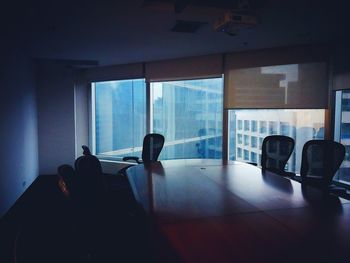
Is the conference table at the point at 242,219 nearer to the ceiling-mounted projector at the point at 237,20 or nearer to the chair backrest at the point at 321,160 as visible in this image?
the chair backrest at the point at 321,160

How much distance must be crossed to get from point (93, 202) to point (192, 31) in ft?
8.78

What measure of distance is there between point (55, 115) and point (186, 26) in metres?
4.48

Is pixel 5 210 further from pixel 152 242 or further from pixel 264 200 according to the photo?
pixel 264 200

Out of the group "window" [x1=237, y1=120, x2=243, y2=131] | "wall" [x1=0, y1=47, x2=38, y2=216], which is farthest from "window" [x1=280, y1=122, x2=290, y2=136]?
"wall" [x1=0, y1=47, x2=38, y2=216]

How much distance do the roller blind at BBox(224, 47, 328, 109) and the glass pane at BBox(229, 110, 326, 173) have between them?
218mm

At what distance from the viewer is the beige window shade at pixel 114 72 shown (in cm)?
663

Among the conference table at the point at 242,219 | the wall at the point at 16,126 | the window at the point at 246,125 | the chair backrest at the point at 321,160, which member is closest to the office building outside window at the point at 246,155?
the window at the point at 246,125

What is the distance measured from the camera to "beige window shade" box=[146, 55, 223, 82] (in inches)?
225

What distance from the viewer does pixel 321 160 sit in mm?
3582

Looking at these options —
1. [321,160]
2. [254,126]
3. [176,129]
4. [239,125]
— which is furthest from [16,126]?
[321,160]

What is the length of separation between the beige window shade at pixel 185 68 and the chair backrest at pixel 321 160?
2.61m

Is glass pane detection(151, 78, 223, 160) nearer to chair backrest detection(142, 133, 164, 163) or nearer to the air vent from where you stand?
chair backrest detection(142, 133, 164, 163)

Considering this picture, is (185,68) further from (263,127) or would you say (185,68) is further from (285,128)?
(285,128)

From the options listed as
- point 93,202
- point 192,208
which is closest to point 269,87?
point 192,208
